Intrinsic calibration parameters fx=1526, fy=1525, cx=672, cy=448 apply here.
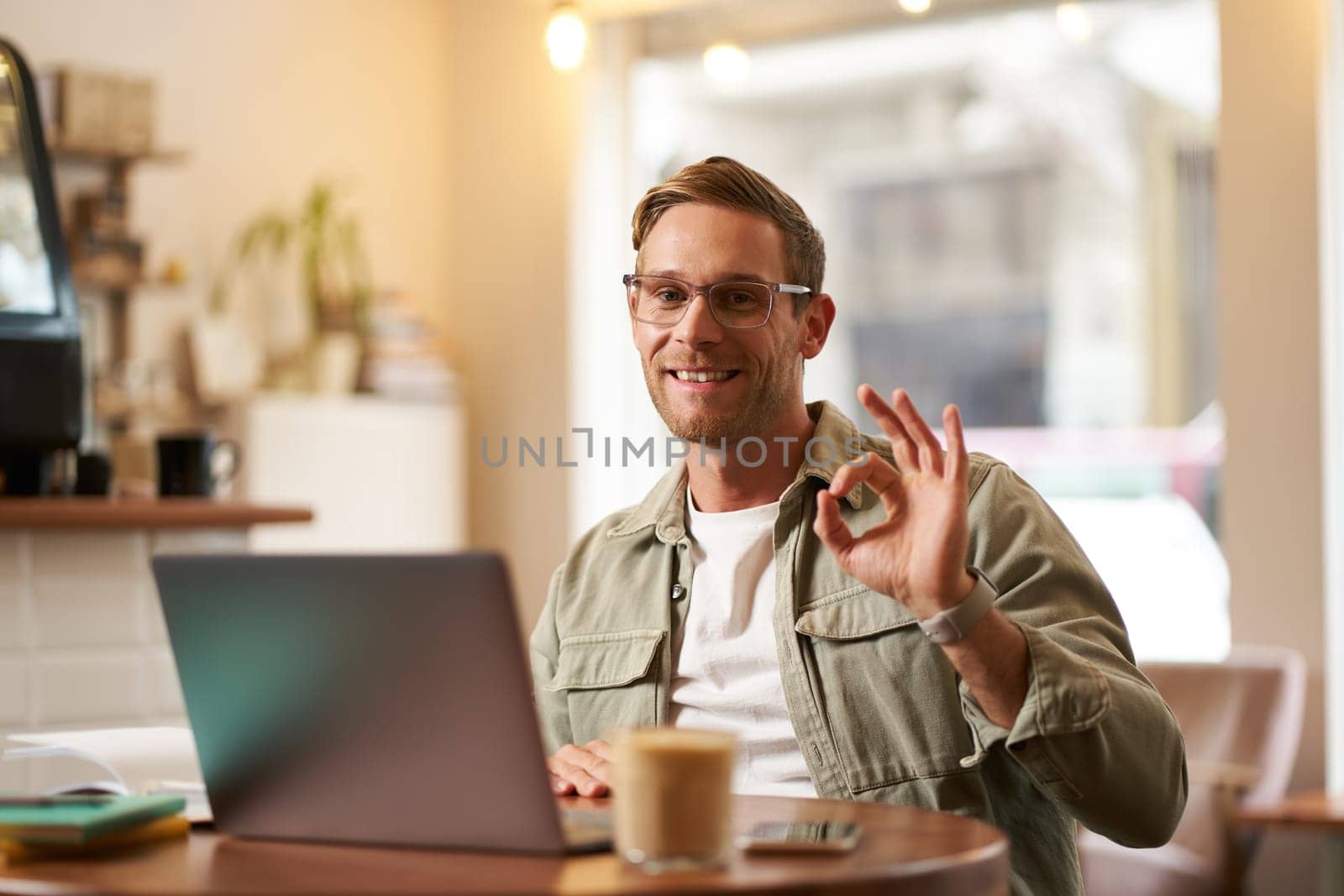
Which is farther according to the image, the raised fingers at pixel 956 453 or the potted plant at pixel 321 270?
the potted plant at pixel 321 270

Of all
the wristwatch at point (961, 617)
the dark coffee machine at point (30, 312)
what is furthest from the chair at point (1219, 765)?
the dark coffee machine at point (30, 312)

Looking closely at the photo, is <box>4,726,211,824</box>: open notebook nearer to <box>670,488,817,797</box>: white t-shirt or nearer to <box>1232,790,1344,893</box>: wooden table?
<box>670,488,817,797</box>: white t-shirt

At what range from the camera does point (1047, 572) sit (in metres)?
1.48

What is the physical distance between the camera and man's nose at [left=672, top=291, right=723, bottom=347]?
1.73 metres

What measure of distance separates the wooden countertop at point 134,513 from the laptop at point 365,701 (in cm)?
137

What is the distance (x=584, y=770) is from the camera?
4.35ft

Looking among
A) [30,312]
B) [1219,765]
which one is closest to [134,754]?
[30,312]

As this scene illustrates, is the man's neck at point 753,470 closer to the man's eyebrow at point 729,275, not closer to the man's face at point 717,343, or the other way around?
the man's face at point 717,343

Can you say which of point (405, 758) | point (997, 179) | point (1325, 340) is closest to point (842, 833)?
point (405, 758)

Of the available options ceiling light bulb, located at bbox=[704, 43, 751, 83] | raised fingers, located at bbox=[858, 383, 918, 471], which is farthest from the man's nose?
ceiling light bulb, located at bbox=[704, 43, 751, 83]

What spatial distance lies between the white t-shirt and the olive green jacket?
0.02m

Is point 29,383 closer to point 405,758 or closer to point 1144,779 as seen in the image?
point 405,758

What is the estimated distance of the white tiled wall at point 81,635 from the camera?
2.41 meters

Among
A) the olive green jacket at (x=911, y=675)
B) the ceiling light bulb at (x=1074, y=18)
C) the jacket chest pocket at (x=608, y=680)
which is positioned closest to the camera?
the olive green jacket at (x=911, y=675)
